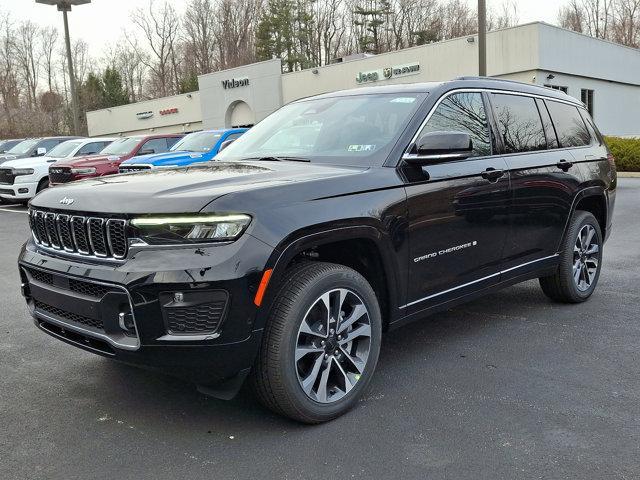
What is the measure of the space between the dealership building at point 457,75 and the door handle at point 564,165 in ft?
47.3

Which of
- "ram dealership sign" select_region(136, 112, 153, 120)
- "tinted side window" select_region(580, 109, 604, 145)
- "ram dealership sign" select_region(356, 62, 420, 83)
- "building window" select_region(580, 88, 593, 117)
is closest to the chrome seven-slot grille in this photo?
"tinted side window" select_region(580, 109, 604, 145)

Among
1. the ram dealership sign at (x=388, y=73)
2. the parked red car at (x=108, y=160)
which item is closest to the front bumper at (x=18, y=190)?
the parked red car at (x=108, y=160)

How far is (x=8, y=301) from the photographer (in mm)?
6090

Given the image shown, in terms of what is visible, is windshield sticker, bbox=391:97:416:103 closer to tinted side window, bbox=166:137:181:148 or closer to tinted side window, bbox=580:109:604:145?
tinted side window, bbox=580:109:604:145

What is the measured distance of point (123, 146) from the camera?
49.7 ft

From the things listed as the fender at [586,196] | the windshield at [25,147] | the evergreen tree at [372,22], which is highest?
the evergreen tree at [372,22]

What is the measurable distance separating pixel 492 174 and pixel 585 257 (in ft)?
5.79

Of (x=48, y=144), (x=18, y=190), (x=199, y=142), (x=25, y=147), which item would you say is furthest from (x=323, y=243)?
(x=25, y=147)

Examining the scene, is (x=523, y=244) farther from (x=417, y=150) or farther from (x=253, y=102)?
(x=253, y=102)

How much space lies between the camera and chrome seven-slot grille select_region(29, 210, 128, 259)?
9.90 ft

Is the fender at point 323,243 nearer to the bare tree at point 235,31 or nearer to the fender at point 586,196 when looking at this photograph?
the fender at point 586,196

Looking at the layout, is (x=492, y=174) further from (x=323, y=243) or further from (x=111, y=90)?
(x=111, y=90)

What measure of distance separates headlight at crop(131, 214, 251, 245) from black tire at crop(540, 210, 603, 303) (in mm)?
3320

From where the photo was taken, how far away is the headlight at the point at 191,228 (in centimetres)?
290
